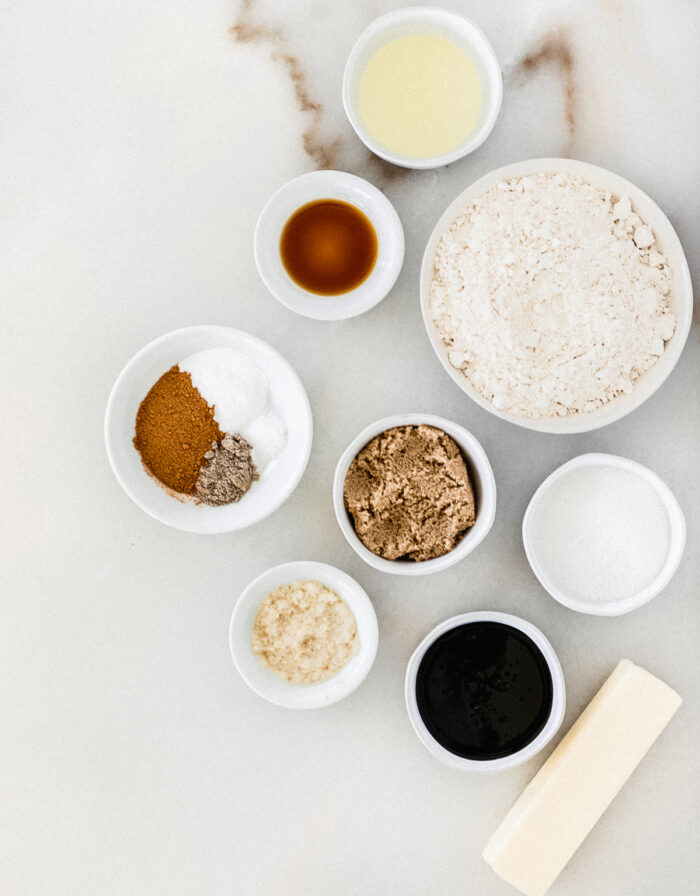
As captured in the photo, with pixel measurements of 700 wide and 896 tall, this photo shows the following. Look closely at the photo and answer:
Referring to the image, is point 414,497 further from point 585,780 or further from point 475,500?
point 585,780

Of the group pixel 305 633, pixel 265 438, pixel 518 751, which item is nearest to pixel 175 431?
pixel 265 438

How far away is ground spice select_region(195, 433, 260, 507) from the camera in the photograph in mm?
1331

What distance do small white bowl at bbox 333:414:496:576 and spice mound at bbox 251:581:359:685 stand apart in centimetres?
15

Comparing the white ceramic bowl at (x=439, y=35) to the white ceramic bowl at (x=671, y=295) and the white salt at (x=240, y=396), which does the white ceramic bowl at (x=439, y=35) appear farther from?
the white salt at (x=240, y=396)

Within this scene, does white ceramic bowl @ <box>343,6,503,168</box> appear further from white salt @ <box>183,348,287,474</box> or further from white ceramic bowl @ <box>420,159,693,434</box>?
white salt @ <box>183,348,287,474</box>

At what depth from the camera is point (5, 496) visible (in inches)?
58.6

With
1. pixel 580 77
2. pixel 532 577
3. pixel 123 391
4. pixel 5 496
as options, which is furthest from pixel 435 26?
pixel 5 496

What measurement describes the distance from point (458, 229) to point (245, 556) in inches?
30.3

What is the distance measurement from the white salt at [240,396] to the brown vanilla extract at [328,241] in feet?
0.73

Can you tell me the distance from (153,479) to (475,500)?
62cm

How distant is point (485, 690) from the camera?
1.33 metres

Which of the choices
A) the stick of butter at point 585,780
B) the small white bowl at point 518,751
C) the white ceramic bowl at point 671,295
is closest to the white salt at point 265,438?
the white ceramic bowl at point 671,295

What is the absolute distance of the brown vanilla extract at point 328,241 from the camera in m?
1.40

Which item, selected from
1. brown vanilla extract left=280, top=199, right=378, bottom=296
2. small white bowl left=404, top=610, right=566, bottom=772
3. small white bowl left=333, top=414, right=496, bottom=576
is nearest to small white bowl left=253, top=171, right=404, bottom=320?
brown vanilla extract left=280, top=199, right=378, bottom=296
